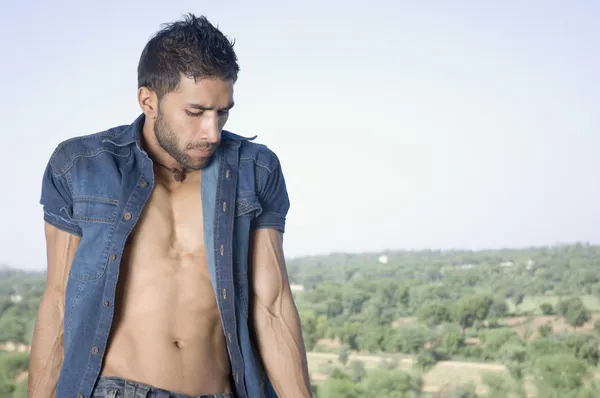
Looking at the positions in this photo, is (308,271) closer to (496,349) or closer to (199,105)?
(496,349)

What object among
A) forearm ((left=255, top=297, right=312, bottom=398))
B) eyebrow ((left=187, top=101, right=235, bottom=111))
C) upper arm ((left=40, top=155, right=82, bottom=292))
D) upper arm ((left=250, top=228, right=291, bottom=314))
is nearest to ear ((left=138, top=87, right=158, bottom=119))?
eyebrow ((left=187, top=101, right=235, bottom=111))

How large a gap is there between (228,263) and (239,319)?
0.42ft

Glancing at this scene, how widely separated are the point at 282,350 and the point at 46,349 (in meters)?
0.52

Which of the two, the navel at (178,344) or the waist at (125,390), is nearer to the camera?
the waist at (125,390)

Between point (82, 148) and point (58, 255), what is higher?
point (82, 148)

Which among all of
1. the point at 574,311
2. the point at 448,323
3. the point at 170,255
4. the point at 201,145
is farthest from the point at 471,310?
the point at 201,145

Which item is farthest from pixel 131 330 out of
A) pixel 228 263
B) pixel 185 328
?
pixel 228 263

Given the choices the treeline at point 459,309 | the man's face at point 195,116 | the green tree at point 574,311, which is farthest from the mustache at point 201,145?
the green tree at point 574,311

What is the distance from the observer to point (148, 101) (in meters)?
2.13

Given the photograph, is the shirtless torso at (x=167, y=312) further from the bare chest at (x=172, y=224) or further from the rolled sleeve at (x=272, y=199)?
the rolled sleeve at (x=272, y=199)

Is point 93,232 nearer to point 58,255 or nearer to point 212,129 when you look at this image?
point 58,255

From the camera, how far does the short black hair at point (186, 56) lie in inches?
80.0

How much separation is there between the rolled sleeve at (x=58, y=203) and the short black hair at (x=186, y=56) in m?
0.28

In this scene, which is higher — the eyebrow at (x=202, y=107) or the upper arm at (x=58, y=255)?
the eyebrow at (x=202, y=107)
